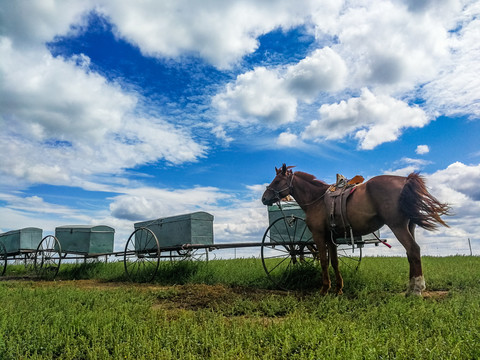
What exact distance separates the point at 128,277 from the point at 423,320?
9.40m

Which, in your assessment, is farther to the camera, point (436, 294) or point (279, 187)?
point (279, 187)

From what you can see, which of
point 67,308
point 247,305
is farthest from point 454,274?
point 67,308

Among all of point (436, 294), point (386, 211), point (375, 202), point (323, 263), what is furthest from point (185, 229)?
point (436, 294)

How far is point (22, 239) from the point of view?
16641mm

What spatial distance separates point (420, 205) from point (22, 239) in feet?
55.7

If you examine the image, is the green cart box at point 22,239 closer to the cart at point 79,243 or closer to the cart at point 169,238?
the cart at point 79,243

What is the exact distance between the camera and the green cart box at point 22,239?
1659cm

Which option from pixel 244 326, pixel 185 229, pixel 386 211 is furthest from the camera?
pixel 185 229

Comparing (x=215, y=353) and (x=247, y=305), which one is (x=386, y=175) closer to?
(x=247, y=305)

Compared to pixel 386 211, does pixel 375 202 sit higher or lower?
higher

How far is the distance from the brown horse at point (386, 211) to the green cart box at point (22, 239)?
14.3 metres

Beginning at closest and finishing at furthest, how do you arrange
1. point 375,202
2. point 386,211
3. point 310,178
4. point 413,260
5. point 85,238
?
point 413,260, point 386,211, point 375,202, point 310,178, point 85,238

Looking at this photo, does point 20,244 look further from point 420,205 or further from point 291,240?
point 420,205

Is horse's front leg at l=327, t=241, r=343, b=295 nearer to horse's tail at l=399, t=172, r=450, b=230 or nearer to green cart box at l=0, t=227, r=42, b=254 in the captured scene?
horse's tail at l=399, t=172, r=450, b=230
